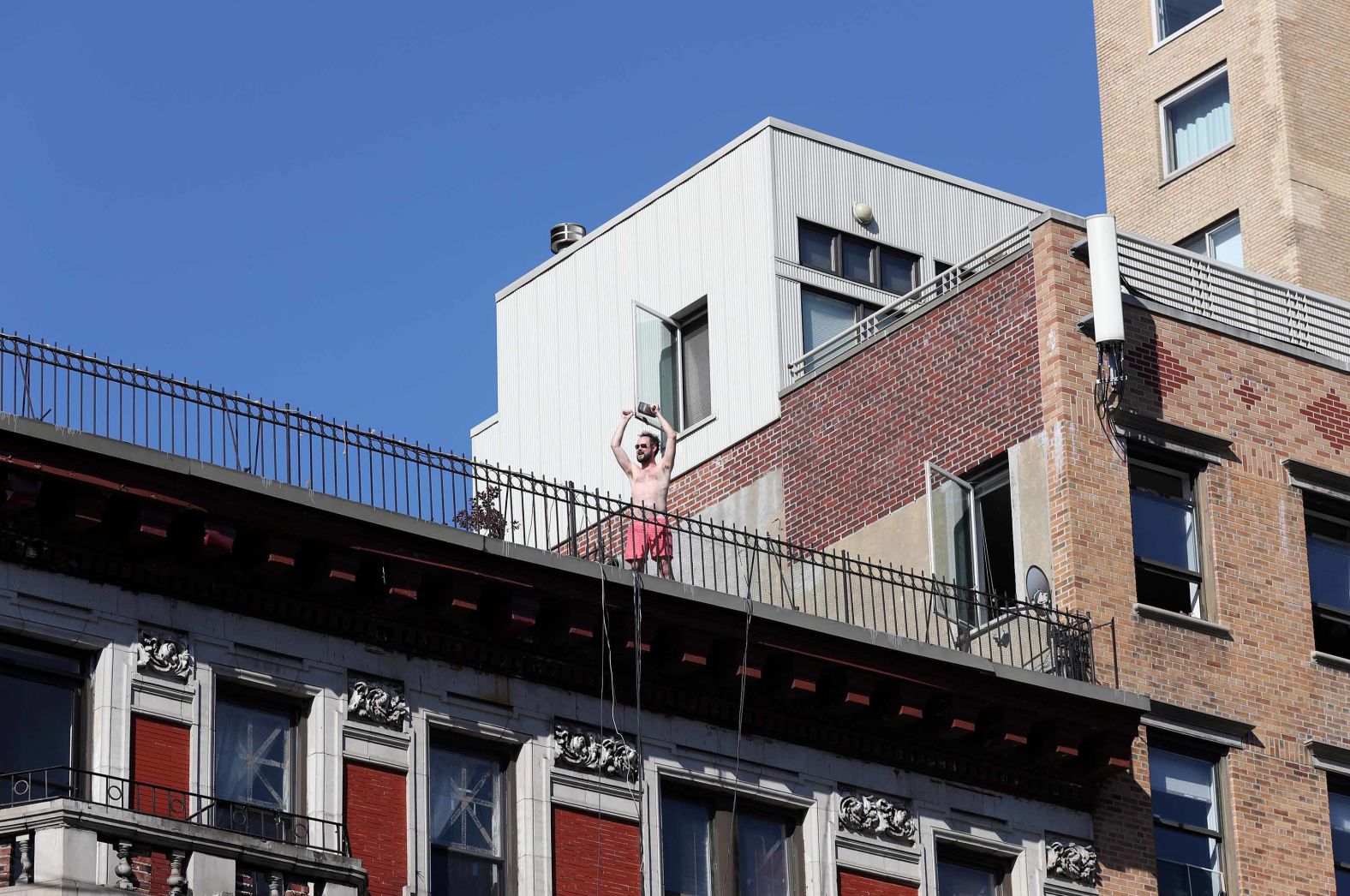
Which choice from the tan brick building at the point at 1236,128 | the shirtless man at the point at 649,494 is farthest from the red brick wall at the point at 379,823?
the tan brick building at the point at 1236,128

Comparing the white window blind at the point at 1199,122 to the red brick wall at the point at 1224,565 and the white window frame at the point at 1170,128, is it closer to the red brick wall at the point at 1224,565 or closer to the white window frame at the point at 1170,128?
the white window frame at the point at 1170,128

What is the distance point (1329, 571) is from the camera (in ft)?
118

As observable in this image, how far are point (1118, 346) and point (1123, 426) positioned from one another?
0.93 m

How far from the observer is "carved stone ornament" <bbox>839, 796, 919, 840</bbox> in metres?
31.0

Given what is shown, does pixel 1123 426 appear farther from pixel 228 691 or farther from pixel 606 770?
pixel 228 691

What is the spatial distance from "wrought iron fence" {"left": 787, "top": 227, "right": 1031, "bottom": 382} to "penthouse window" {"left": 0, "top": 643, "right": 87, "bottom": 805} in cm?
1400

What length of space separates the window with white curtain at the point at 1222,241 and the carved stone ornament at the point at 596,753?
24526mm

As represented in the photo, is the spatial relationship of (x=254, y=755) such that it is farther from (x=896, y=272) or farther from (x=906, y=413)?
(x=896, y=272)

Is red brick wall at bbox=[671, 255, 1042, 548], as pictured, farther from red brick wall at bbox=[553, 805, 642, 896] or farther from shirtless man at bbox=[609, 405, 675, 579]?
red brick wall at bbox=[553, 805, 642, 896]

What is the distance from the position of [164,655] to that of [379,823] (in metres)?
2.52

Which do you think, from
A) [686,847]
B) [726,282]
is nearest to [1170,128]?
[726,282]

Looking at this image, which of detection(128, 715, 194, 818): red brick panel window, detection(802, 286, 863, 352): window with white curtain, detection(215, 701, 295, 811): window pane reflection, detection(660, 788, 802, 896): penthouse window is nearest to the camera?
detection(128, 715, 194, 818): red brick panel window

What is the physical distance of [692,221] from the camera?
143ft

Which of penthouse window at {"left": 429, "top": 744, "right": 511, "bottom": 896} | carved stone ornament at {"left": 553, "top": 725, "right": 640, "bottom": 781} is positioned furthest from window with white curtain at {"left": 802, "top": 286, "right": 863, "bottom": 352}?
penthouse window at {"left": 429, "top": 744, "right": 511, "bottom": 896}
